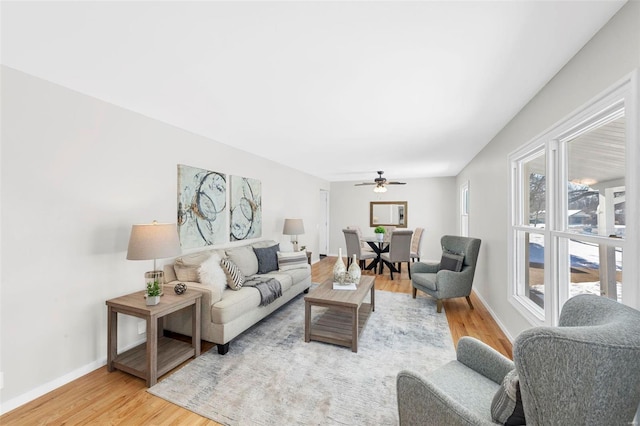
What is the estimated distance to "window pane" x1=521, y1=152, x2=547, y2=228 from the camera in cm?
225

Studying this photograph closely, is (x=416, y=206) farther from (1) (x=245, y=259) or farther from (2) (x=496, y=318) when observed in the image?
(1) (x=245, y=259)

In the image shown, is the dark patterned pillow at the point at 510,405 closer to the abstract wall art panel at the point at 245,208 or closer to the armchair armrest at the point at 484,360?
the armchair armrest at the point at 484,360

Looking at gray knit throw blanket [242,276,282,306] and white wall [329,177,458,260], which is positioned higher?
white wall [329,177,458,260]

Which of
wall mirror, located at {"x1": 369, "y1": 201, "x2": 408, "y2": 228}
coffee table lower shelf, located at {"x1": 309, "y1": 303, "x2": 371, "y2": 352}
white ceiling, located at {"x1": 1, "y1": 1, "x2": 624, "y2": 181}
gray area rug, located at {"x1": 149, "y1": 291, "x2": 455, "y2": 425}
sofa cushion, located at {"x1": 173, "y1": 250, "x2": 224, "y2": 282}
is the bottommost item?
gray area rug, located at {"x1": 149, "y1": 291, "x2": 455, "y2": 425}

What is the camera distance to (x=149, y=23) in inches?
54.9

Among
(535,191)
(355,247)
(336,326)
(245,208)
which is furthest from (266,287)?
(355,247)

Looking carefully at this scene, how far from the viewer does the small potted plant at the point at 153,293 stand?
7.11ft

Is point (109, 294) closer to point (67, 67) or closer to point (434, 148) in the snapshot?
point (67, 67)

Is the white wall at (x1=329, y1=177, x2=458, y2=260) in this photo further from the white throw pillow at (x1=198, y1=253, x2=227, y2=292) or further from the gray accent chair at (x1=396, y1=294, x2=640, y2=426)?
the gray accent chair at (x1=396, y1=294, x2=640, y2=426)

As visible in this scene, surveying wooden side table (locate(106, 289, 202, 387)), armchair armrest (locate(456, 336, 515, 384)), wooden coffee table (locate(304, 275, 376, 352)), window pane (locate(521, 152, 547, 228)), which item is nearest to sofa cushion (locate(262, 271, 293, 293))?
wooden coffee table (locate(304, 275, 376, 352))

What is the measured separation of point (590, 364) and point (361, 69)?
1861 mm

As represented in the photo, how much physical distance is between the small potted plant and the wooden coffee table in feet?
4.47

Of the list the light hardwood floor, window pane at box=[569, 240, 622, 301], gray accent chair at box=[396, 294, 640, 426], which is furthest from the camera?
the light hardwood floor

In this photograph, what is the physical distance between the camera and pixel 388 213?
7.57 meters
